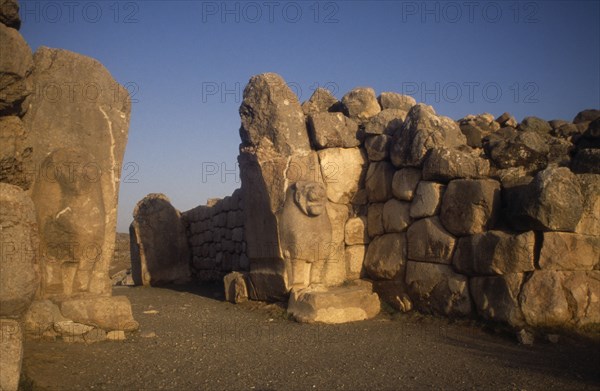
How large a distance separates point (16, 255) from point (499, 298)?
4.73 meters

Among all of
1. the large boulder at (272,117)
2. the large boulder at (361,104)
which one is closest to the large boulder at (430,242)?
the large boulder at (272,117)

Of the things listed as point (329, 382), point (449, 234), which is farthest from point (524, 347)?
point (329, 382)

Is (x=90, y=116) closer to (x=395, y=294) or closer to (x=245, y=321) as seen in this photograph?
(x=245, y=321)

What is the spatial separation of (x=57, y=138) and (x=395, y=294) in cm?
461

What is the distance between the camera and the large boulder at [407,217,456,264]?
6.67 meters

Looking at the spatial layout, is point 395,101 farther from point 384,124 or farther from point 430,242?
point 430,242

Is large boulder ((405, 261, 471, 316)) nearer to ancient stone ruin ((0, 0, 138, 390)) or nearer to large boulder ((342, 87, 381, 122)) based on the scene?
large boulder ((342, 87, 381, 122))

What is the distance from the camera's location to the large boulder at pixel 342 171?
8094 mm

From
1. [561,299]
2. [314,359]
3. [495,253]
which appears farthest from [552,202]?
[314,359]

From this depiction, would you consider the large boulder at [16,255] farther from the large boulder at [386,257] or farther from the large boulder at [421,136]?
the large boulder at [421,136]

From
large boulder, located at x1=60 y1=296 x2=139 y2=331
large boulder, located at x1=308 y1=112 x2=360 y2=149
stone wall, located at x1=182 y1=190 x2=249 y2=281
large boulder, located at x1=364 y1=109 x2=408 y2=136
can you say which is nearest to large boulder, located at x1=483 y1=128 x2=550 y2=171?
large boulder, located at x1=364 y1=109 x2=408 y2=136

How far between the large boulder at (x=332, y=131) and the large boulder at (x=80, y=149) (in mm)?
3045

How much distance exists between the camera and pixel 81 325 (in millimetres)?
5219

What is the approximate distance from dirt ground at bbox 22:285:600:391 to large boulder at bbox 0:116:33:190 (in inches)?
58.5
